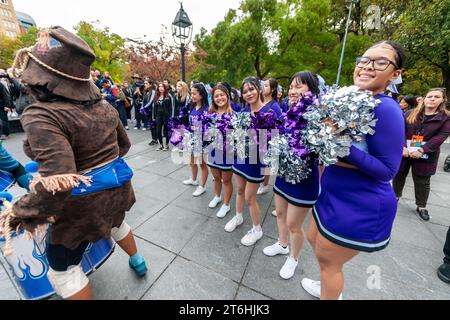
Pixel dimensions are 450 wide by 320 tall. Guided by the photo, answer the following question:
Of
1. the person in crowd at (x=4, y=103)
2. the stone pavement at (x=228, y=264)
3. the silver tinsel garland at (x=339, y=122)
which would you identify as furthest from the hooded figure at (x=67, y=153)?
the person in crowd at (x=4, y=103)

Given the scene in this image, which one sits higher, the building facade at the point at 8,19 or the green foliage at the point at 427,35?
the building facade at the point at 8,19

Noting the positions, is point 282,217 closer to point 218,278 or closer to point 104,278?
point 218,278

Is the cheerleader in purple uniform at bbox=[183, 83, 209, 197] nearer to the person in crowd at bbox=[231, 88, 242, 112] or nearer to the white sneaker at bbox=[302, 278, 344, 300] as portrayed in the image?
the person in crowd at bbox=[231, 88, 242, 112]

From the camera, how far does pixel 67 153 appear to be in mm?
1243

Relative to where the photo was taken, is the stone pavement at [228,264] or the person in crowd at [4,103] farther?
the person in crowd at [4,103]

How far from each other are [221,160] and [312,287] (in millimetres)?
1875

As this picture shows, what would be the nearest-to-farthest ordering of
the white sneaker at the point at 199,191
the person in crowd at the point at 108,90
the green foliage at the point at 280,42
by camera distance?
the white sneaker at the point at 199,191
the person in crowd at the point at 108,90
the green foliage at the point at 280,42

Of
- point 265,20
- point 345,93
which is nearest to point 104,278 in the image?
point 345,93

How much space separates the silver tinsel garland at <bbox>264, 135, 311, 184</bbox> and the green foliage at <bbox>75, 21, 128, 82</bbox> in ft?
113

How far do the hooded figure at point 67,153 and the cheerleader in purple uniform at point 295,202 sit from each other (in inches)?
59.1

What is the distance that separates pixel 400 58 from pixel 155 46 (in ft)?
62.1

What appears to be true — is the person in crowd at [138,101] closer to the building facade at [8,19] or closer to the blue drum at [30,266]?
the blue drum at [30,266]

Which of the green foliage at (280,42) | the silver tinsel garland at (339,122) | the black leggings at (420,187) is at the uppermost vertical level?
the green foliage at (280,42)

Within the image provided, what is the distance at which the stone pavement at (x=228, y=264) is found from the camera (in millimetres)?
2111
